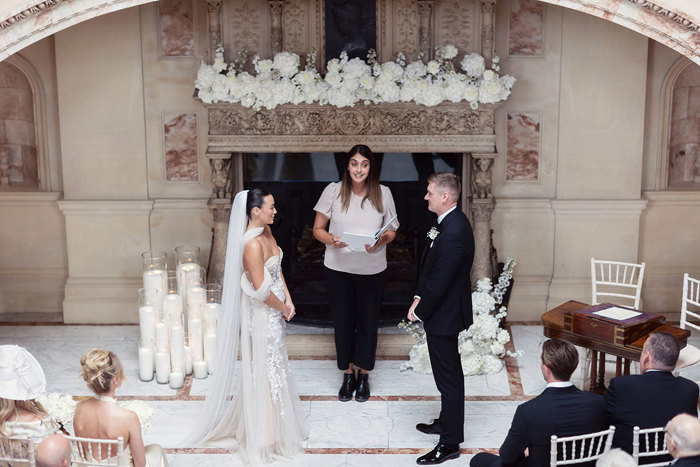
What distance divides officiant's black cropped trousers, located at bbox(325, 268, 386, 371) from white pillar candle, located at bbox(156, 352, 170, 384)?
1312 millimetres

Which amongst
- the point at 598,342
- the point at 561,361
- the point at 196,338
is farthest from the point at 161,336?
the point at 561,361

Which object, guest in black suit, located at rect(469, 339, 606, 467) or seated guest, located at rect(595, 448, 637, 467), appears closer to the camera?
seated guest, located at rect(595, 448, 637, 467)

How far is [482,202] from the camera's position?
6754mm

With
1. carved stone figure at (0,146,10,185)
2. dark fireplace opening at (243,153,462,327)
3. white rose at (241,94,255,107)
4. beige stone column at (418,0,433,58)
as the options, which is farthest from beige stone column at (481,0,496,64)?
carved stone figure at (0,146,10,185)

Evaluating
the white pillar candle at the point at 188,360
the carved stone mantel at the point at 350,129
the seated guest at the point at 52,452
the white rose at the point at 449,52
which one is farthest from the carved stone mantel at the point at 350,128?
the seated guest at the point at 52,452

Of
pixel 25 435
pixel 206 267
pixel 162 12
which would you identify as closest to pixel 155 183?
pixel 206 267

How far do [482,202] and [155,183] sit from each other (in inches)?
113

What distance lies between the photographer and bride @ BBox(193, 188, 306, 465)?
4793mm

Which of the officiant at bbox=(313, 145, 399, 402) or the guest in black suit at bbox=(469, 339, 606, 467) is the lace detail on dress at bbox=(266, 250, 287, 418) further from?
the guest in black suit at bbox=(469, 339, 606, 467)

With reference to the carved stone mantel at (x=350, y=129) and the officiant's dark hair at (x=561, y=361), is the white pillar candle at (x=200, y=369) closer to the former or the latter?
the carved stone mantel at (x=350, y=129)

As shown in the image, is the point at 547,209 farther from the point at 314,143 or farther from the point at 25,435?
the point at 25,435

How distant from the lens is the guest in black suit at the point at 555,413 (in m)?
3.56

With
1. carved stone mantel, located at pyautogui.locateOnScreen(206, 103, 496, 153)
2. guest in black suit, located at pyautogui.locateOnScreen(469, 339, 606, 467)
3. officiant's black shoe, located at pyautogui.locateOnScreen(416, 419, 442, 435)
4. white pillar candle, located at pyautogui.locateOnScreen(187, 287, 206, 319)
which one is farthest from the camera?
carved stone mantel, located at pyautogui.locateOnScreen(206, 103, 496, 153)

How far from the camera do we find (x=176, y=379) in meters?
5.95
